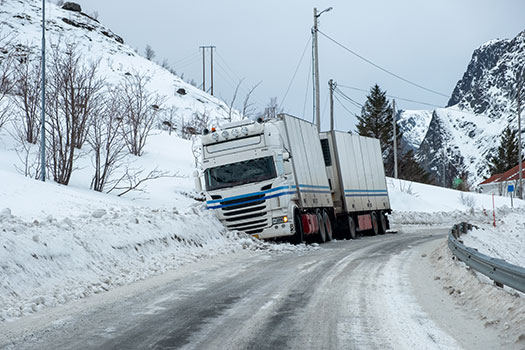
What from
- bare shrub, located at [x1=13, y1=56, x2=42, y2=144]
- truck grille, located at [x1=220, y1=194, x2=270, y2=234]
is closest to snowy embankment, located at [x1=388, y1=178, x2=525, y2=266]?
truck grille, located at [x1=220, y1=194, x2=270, y2=234]

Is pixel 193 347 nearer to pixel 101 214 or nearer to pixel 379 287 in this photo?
pixel 379 287

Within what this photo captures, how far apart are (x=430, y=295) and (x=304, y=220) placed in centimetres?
1015

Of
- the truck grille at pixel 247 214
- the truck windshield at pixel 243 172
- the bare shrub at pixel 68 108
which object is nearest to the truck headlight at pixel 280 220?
the truck grille at pixel 247 214

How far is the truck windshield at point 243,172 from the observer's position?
18.5 meters

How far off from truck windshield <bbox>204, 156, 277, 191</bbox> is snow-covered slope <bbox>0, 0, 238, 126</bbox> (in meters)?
60.9

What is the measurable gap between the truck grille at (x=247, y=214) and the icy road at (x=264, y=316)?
21.1 ft

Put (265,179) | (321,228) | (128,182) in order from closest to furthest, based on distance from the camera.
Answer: (265,179) → (321,228) → (128,182)

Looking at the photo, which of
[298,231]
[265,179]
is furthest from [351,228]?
[265,179]

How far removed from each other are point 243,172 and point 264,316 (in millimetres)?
11219

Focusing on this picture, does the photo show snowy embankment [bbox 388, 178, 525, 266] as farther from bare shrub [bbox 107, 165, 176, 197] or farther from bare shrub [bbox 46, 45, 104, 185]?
bare shrub [bbox 46, 45, 104, 185]

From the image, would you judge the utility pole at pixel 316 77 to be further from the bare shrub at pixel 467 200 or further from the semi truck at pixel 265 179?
the bare shrub at pixel 467 200

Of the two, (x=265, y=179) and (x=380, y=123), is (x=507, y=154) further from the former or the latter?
(x=265, y=179)

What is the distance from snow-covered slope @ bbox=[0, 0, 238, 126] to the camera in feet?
281

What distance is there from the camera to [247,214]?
18734 millimetres
